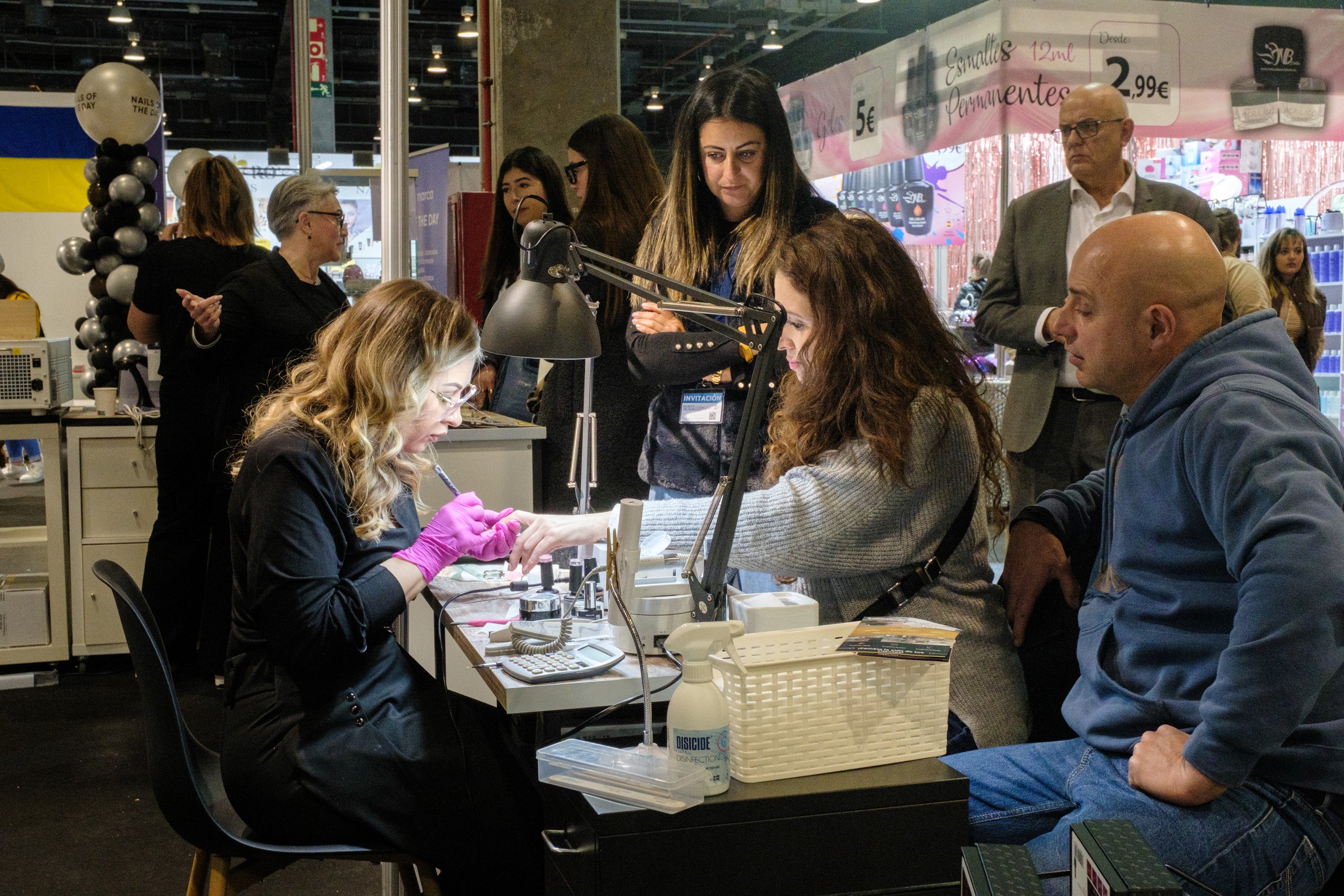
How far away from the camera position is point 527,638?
175 centimetres

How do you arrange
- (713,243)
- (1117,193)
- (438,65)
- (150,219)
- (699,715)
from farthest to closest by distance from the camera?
(438,65) → (150,219) → (1117,193) → (713,243) → (699,715)

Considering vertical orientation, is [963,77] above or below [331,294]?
above

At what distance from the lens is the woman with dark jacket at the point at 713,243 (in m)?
2.43

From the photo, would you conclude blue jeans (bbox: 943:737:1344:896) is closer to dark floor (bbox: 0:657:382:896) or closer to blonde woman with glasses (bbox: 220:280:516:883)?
blonde woman with glasses (bbox: 220:280:516:883)

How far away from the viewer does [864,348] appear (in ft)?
5.89

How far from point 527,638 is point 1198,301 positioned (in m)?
1.06

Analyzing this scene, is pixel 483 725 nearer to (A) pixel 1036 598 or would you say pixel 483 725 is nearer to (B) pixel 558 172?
(A) pixel 1036 598

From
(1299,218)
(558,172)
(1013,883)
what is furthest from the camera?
(1299,218)

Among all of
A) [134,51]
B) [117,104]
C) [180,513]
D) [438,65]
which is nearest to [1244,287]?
[180,513]

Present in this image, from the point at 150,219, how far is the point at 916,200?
3651 mm

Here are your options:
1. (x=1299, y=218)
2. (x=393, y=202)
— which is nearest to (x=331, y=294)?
(x=393, y=202)

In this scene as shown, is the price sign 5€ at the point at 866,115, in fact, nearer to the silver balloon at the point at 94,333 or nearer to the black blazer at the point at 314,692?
the silver balloon at the point at 94,333

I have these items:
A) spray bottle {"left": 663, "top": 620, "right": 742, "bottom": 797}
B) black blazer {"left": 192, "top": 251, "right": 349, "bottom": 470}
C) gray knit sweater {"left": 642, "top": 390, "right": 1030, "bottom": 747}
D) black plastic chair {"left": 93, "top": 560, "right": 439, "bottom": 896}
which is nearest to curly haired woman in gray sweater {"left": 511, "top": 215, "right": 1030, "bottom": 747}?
gray knit sweater {"left": 642, "top": 390, "right": 1030, "bottom": 747}

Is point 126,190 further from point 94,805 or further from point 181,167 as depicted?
point 94,805
